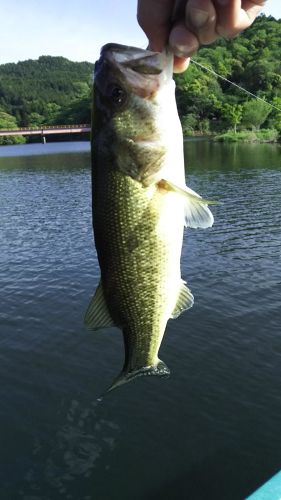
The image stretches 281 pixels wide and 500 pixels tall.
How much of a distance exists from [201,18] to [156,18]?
0.34m

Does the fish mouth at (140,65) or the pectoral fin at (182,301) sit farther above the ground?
the fish mouth at (140,65)

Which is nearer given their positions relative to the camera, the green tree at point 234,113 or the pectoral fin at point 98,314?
the pectoral fin at point 98,314

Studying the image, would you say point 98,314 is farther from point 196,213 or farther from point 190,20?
point 190,20

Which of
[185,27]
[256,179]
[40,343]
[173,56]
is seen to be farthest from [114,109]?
[256,179]

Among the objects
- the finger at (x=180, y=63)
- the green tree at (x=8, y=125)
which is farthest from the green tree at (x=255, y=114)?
the finger at (x=180, y=63)

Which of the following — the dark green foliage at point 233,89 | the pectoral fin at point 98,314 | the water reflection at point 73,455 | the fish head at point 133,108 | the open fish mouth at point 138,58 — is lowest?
the water reflection at point 73,455

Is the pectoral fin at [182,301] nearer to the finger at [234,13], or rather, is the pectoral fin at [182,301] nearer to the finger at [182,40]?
the finger at [182,40]

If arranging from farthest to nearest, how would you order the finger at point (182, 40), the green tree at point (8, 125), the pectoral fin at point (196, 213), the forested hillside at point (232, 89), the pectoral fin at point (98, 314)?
1. the green tree at point (8, 125)
2. the forested hillside at point (232, 89)
3. the pectoral fin at point (98, 314)
4. the pectoral fin at point (196, 213)
5. the finger at point (182, 40)

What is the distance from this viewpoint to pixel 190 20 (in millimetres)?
2322

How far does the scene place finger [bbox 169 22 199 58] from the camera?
241cm

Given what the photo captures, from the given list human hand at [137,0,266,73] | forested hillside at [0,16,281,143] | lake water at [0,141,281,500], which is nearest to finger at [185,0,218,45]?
human hand at [137,0,266,73]

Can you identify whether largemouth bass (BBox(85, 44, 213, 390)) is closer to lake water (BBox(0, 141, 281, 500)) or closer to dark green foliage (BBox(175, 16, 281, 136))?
lake water (BBox(0, 141, 281, 500))

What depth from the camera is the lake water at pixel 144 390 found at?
844cm

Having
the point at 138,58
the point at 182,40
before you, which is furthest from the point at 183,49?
the point at 138,58
